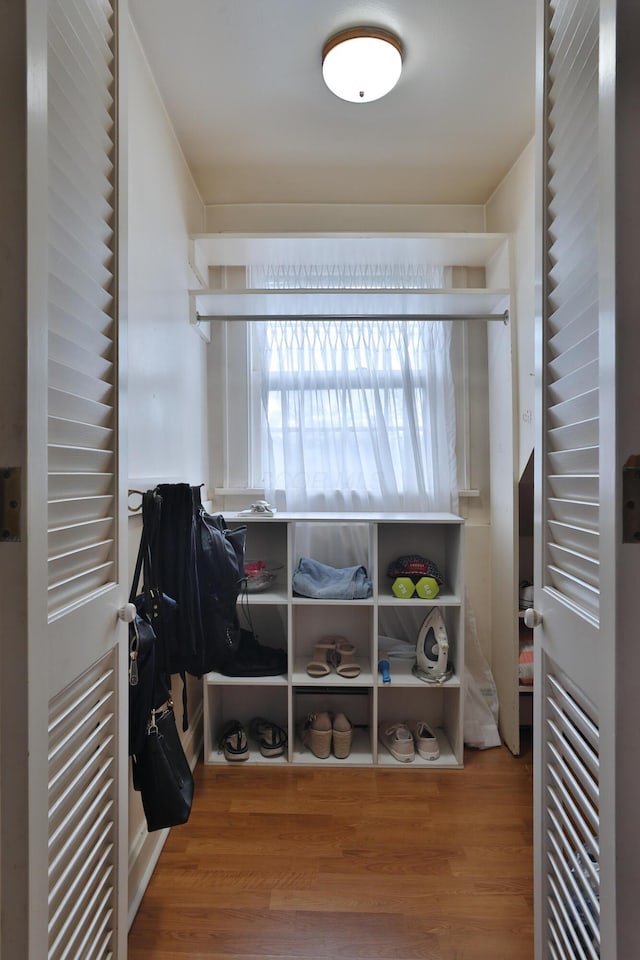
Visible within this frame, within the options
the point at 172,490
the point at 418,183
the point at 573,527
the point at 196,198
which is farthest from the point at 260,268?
the point at 573,527

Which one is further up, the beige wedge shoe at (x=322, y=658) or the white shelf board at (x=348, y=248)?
the white shelf board at (x=348, y=248)

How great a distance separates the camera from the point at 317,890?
62.5 inches

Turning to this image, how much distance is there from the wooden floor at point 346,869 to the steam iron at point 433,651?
40cm

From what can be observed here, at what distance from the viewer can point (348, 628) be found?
2605 millimetres

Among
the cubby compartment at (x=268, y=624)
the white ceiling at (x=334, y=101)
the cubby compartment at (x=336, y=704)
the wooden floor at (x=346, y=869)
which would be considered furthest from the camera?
the cubby compartment at (x=268, y=624)

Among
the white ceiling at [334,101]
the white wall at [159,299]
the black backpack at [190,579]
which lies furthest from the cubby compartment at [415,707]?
the white ceiling at [334,101]

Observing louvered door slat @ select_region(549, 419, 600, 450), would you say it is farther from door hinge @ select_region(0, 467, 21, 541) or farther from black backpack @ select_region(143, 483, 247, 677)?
black backpack @ select_region(143, 483, 247, 677)

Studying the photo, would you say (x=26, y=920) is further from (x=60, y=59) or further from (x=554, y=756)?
(x=60, y=59)

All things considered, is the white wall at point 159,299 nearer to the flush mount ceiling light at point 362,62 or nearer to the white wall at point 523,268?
the flush mount ceiling light at point 362,62

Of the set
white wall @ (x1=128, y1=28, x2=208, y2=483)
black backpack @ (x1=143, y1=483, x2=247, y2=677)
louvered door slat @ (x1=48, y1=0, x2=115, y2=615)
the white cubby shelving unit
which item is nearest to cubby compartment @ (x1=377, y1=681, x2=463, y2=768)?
the white cubby shelving unit

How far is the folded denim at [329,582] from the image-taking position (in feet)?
7.53

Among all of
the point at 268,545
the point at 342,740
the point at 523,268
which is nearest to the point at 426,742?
the point at 342,740

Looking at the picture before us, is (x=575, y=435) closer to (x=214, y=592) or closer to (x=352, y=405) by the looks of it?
(x=214, y=592)

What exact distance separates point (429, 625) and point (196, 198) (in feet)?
7.32
